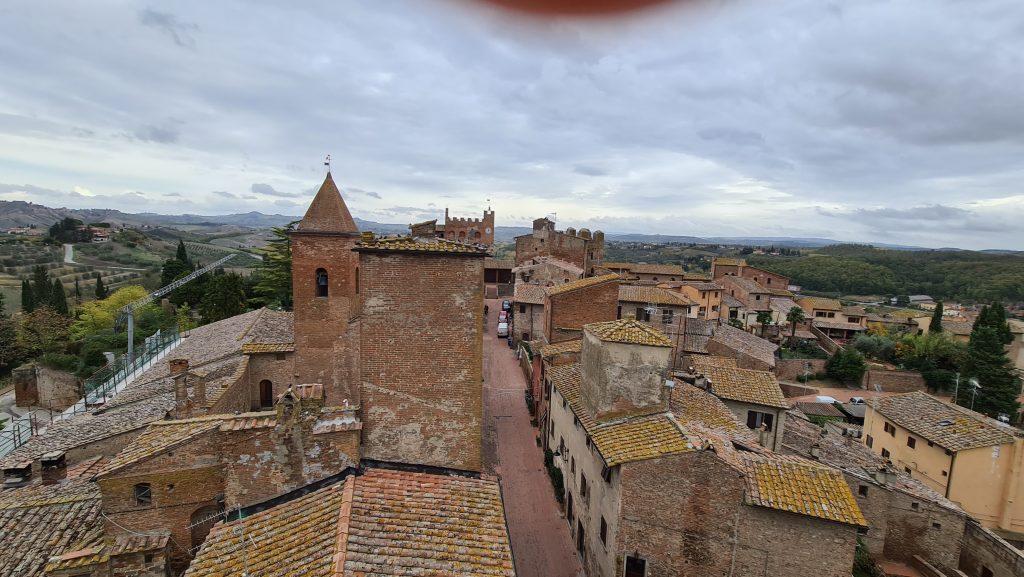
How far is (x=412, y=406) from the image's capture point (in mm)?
12453

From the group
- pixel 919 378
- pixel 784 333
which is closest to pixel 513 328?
pixel 784 333

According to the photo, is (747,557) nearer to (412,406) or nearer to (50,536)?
(412,406)

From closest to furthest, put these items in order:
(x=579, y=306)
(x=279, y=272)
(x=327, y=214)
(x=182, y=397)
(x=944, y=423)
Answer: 1. (x=182, y=397)
2. (x=327, y=214)
3. (x=944, y=423)
4. (x=579, y=306)
5. (x=279, y=272)

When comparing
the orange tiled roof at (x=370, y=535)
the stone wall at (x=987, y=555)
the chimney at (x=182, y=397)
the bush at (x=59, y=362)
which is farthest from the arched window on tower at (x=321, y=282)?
the bush at (x=59, y=362)

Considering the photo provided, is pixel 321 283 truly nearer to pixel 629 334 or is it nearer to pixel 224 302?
pixel 629 334

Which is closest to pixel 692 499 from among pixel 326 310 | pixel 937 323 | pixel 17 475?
pixel 326 310

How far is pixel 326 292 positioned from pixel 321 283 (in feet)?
1.32

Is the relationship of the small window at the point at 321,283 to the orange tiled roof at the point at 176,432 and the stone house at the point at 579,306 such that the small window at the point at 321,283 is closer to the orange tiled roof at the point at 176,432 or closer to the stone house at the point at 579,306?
the orange tiled roof at the point at 176,432

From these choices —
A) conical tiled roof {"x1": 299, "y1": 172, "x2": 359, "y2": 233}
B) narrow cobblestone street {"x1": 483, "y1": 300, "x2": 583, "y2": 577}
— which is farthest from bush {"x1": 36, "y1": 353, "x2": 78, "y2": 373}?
conical tiled roof {"x1": 299, "y1": 172, "x2": 359, "y2": 233}

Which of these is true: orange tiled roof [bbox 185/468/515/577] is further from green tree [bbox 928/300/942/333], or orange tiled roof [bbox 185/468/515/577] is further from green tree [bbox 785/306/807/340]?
green tree [bbox 928/300/942/333]

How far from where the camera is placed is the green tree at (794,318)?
5541 cm

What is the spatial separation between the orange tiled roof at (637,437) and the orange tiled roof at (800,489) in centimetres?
207

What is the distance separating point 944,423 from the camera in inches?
942

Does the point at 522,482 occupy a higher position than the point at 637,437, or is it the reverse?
the point at 637,437
